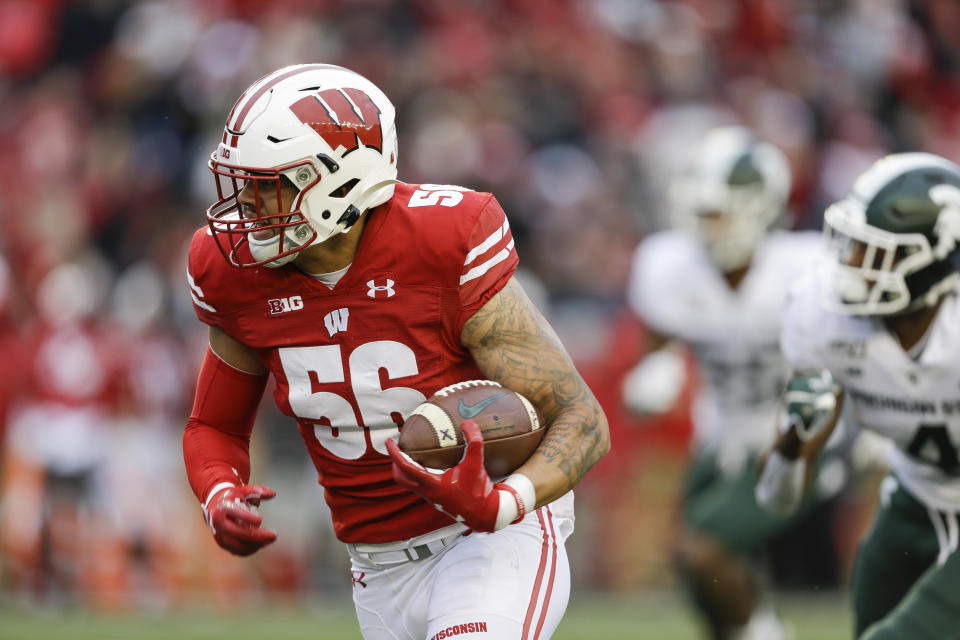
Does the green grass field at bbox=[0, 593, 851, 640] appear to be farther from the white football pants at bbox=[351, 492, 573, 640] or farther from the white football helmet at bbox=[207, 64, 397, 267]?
the white football helmet at bbox=[207, 64, 397, 267]

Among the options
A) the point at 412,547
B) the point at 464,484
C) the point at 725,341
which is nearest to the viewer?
the point at 464,484

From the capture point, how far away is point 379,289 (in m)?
3.20

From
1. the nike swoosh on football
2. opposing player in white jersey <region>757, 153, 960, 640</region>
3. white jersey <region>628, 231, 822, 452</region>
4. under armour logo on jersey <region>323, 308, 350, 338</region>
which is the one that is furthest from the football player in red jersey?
white jersey <region>628, 231, 822, 452</region>

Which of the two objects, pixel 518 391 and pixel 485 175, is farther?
pixel 485 175

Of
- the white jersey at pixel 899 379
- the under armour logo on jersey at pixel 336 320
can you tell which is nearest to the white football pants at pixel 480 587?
the under armour logo on jersey at pixel 336 320

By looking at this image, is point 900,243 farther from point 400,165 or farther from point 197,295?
point 400,165

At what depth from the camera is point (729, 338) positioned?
19.8 ft

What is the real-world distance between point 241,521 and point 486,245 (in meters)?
0.79

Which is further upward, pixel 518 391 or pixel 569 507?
pixel 518 391

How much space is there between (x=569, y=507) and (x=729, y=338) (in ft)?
9.00

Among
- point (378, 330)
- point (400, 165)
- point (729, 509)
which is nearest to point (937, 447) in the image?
point (378, 330)

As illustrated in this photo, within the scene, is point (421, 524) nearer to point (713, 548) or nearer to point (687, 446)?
point (713, 548)

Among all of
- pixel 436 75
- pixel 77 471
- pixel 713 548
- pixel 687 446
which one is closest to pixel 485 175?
pixel 436 75

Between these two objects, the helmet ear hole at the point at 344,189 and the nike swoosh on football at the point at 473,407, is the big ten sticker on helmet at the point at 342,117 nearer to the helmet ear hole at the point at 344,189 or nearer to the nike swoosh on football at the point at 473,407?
the helmet ear hole at the point at 344,189
